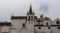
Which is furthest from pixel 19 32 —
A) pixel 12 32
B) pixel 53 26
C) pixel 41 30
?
pixel 53 26

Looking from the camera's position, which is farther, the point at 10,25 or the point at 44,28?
the point at 10,25

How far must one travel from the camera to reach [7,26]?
30.5 m

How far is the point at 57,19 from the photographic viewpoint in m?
29.8

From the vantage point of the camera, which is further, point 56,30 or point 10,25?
point 10,25

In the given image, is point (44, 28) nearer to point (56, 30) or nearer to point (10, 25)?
point (56, 30)

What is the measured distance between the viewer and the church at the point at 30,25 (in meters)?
28.9

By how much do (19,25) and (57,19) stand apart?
569 centimetres

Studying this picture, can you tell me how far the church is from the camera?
28.9 metres

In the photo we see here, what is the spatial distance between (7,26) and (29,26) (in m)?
3.64

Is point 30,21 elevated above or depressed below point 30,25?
above

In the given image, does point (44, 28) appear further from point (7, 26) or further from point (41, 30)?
point (7, 26)

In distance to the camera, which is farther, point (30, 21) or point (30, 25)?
point (30, 21)

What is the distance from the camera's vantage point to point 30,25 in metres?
29.0

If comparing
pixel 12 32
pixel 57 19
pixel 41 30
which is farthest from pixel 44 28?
pixel 12 32
